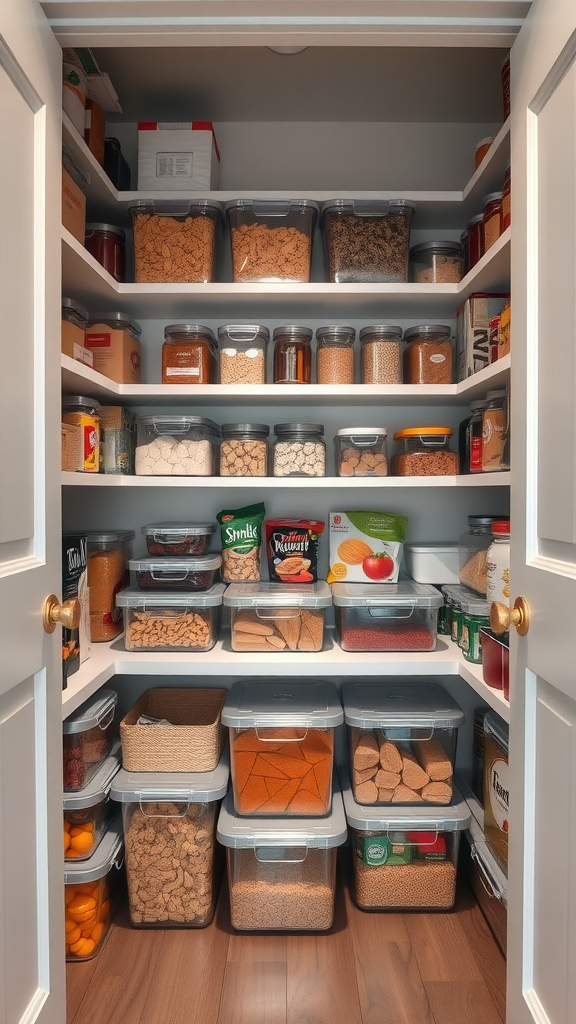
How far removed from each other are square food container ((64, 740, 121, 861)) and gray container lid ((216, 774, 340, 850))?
12.7 inches

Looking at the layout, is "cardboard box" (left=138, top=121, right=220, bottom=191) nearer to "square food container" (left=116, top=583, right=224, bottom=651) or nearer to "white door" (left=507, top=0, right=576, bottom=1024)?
"white door" (left=507, top=0, right=576, bottom=1024)

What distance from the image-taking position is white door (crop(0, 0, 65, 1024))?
99 cm

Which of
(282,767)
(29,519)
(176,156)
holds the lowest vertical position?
(282,767)

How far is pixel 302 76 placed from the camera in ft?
6.15

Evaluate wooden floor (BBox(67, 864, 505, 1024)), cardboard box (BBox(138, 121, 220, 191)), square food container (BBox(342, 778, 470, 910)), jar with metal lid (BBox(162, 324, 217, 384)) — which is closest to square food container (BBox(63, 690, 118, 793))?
wooden floor (BBox(67, 864, 505, 1024))

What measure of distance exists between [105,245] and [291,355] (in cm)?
62

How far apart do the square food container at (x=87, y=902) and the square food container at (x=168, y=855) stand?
0.24 ft

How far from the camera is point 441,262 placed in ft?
6.16

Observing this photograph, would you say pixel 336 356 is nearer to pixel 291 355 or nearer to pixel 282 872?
pixel 291 355

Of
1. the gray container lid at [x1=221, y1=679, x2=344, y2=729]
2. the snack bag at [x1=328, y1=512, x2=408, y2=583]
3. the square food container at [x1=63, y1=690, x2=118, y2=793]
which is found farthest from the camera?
the snack bag at [x1=328, y1=512, x2=408, y2=583]

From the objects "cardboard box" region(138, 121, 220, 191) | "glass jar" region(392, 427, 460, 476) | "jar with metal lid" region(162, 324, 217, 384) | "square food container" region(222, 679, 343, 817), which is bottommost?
"square food container" region(222, 679, 343, 817)

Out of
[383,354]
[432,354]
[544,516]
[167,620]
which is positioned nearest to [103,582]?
[167,620]

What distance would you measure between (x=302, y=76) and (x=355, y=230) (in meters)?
0.49

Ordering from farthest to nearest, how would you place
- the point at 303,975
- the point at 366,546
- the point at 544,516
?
the point at 366,546 < the point at 303,975 < the point at 544,516
